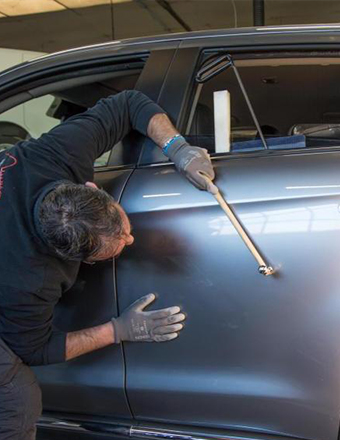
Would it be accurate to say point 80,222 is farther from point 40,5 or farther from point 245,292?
point 40,5

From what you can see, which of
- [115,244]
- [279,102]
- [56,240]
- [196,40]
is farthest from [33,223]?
[279,102]

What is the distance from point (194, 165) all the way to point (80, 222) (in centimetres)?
35

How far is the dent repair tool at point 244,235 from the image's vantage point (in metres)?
1.22

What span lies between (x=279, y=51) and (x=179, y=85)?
1.05ft

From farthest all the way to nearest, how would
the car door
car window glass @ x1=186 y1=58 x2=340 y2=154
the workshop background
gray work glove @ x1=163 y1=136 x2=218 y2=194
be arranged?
the workshop background < car window glass @ x1=186 y1=58 x2=340 y2=154 < the car door < gray work glove @ x1=163 y1=136 x2=218 y2=194

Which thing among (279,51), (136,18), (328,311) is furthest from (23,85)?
(136,18)

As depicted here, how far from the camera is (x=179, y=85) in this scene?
4.91 feet

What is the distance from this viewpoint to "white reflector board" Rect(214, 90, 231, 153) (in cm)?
144

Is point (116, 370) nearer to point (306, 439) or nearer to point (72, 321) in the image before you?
point (72, 321)

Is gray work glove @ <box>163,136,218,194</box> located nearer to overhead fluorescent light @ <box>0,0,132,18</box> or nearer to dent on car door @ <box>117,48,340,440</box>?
dent on car door @ <box>117,48,340,440</box>

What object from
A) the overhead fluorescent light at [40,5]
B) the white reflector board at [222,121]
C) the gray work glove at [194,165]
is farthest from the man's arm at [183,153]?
the overhead fluorescent light at [40,5]

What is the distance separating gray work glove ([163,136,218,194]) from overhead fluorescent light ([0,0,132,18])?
277 inches

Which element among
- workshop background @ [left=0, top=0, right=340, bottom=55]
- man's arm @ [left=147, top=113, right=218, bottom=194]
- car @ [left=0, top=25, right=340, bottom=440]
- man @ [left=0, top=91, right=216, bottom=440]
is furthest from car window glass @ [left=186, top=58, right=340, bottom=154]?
workshop background @ [left=0, top=0, right=340, bottom=55]

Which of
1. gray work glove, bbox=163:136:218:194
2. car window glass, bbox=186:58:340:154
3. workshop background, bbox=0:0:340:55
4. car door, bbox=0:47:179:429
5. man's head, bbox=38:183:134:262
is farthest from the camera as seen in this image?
workshop background, bbox=0:0:340:55
